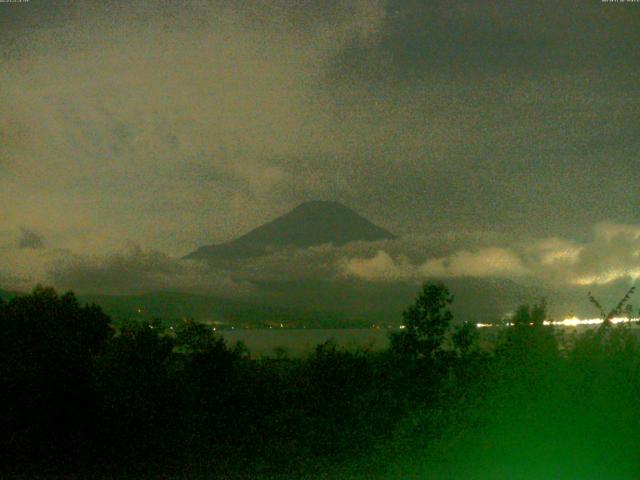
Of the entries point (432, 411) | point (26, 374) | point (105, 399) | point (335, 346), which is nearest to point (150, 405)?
point (105, 399)

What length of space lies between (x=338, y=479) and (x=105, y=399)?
5.24 metres

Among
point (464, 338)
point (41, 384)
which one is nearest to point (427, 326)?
point (464, 338)

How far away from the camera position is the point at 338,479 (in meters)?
10.5

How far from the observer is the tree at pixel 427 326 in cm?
1619

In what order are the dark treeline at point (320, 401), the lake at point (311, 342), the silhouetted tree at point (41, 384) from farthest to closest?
the lake at point (311, 342)
the silhouetted tree at point (41, 384)
the dark treeline at point (320, 401)

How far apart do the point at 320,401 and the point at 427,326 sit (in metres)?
3.16

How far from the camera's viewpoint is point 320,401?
14.6m

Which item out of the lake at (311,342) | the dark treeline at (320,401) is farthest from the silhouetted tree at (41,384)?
the lake at (311,342)

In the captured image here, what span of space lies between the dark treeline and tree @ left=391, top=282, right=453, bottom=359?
0.03m

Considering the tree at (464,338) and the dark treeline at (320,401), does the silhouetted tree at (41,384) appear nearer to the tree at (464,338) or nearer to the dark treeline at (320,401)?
the dark treeline at (320,401)

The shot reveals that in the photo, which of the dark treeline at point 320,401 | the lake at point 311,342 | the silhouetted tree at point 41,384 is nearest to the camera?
the dark treeline at point 320,401

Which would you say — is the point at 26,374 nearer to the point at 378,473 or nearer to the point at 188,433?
the point at 188,433

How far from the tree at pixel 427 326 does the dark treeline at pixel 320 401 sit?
0.10 feet

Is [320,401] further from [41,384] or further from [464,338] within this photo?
[41,384]
